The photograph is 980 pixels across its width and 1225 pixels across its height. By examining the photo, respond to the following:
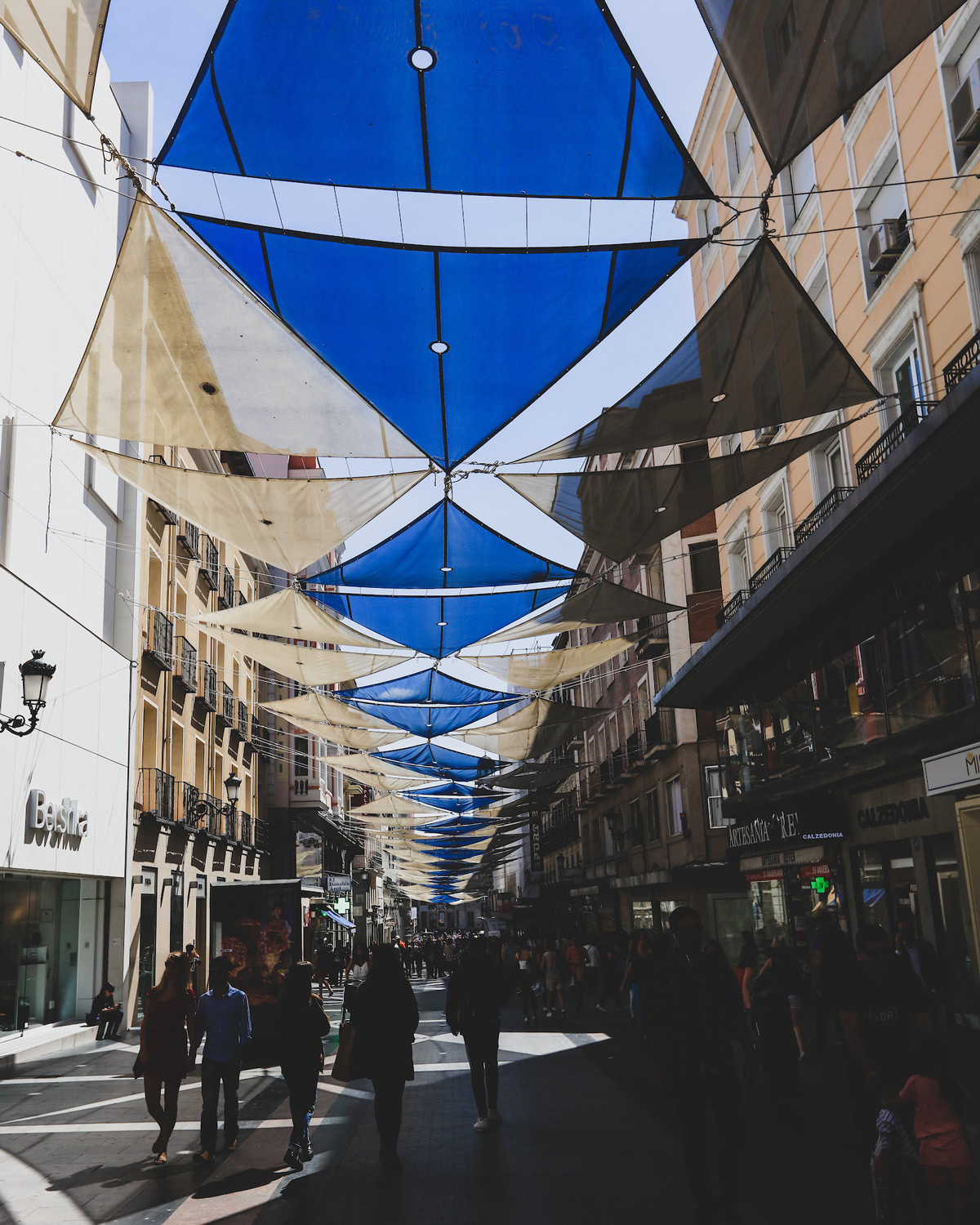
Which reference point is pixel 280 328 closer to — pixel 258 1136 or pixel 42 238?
pixel 258 1136

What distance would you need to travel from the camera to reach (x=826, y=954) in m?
7.66

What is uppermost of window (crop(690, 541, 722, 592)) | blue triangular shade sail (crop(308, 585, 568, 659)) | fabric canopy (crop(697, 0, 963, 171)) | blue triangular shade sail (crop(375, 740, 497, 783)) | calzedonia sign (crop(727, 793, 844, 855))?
window (crop(690, 541, 722, 592))

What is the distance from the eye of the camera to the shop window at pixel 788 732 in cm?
1681

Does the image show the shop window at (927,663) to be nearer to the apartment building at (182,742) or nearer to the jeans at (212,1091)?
the jeans at (212,1091)

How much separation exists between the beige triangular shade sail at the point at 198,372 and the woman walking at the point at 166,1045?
547cm

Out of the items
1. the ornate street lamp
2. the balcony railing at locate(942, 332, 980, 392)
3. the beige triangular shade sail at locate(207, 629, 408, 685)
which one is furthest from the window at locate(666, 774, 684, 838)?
the ornate street lamp

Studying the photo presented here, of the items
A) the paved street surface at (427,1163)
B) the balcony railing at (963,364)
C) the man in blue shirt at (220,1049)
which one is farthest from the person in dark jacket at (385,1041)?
the balcony railing at (963,364)

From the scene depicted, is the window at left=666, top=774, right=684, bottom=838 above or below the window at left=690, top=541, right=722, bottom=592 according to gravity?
below

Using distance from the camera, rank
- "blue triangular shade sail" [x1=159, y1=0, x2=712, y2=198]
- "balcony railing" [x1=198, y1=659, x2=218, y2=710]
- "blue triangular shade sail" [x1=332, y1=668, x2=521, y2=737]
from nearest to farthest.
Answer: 1. "blue triangular shade sail" [x1=159, y1=0, x2=712, y2=198]
2. "blue triangular shade sail" [x1=332, y1=668, x2=521, y2=737]
3. "balcony railing" [x1=198, y1=659, x2=218, y2=710]

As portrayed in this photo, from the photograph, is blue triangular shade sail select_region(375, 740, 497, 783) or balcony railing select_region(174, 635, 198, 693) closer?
balcony railing select_region(174, 635, 198, 693)

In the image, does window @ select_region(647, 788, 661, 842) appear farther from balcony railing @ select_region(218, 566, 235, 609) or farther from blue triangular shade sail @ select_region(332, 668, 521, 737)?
balcony railing @ select_region(218, 566, 235, 609)

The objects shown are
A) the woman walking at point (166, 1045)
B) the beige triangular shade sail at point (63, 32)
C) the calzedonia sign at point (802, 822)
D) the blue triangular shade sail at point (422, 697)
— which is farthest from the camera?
the blue triangular shade sail at point (422, 697)

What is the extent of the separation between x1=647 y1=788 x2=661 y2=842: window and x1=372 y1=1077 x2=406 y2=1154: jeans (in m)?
25.8

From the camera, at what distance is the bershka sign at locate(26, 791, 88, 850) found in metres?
15.2
